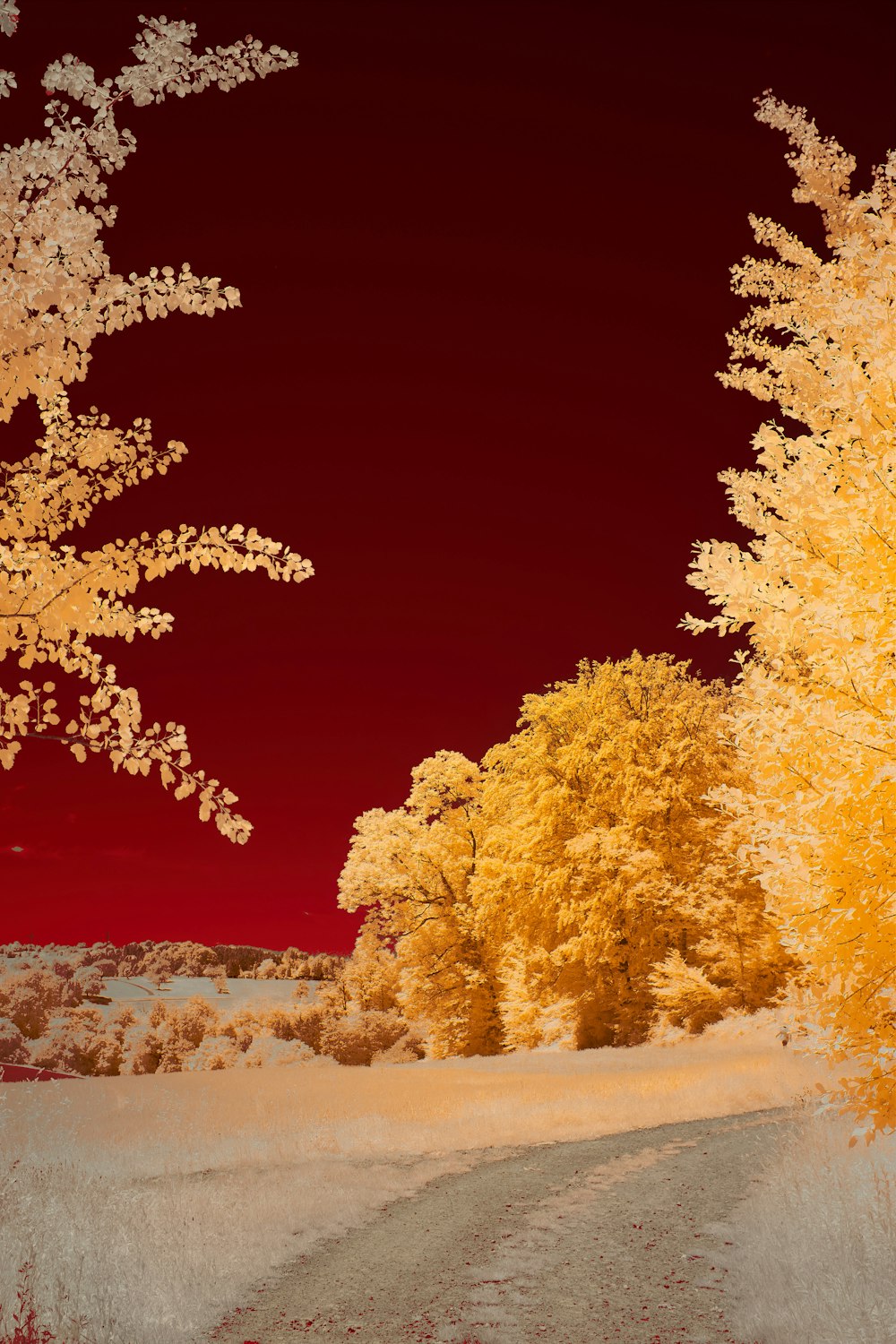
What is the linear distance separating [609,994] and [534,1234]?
21.2 metres

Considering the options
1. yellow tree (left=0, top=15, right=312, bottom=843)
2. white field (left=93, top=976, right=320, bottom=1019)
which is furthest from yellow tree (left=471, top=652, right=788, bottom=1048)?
white field (left=93, top=976, right=320, bottom=1019)

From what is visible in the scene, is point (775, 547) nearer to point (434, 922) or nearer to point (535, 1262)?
point (535, 1262)

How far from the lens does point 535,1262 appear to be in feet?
32.9

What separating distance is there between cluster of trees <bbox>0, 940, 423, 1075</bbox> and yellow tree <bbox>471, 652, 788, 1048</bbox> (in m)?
7.79

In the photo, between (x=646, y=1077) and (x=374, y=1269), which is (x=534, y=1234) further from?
(x=646, y=1077)

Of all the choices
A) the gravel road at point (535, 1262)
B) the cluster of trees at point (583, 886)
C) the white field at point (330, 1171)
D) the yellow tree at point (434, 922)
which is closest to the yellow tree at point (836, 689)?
the white field at point (330, 1171)

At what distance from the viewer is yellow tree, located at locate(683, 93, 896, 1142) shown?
6914 mm

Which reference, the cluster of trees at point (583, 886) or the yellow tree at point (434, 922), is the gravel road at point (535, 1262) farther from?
the yellow tree at point (434, 922)

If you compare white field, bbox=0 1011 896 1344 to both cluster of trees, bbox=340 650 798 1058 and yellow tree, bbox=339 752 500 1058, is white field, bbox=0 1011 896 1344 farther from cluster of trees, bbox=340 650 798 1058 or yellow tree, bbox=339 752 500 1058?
yellow tree, bbox=339 752 500 1058

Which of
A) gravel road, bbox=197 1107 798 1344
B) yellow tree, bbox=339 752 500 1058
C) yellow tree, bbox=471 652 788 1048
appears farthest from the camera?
yellow tree, bbox=339 752 500 1058

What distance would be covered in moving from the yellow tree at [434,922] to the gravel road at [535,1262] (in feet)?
69.5

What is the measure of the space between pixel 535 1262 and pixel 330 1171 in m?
5.40

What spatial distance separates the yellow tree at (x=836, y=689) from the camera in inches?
272

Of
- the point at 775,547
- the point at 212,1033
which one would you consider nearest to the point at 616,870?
the point at 775,547
